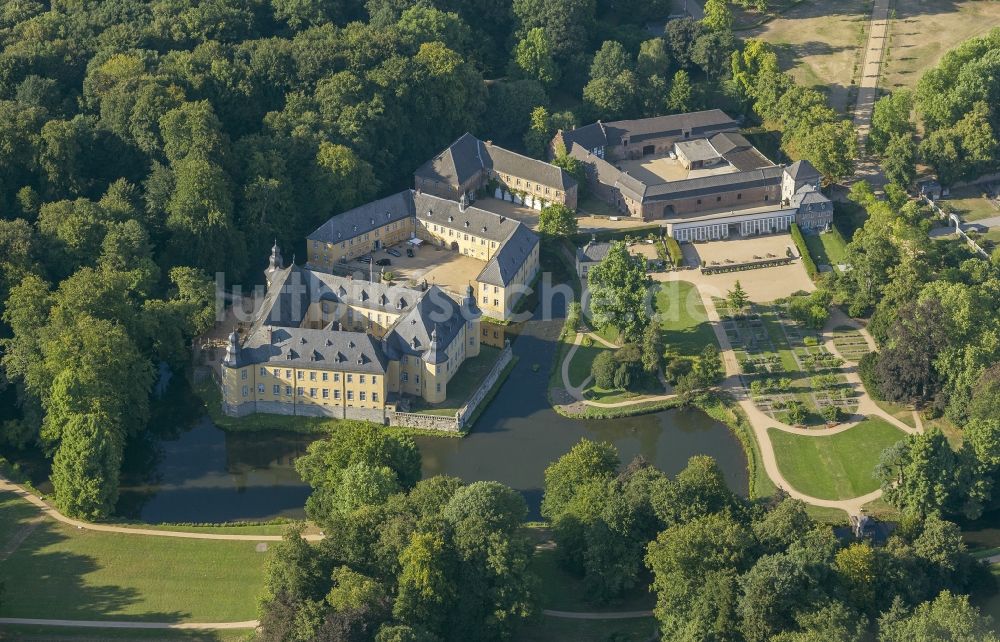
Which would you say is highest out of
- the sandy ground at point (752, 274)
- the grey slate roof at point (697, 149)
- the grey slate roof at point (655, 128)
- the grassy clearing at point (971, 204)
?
the grey slate roof at point (655, 128)

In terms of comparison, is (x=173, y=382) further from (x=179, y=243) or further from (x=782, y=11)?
(x=782, y=11)

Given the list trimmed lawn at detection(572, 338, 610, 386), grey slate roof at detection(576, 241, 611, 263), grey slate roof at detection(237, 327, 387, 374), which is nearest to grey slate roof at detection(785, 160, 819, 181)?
grey slate roof at detection(576, 241, 611, 263)

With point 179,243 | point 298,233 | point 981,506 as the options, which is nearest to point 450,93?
point 298,233

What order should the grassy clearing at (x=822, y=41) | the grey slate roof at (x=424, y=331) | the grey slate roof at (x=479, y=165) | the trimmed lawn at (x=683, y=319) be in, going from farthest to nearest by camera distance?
the grassy clearing at (x=822, y=41) < the grey slate roof at (x=479, y=165) < the trimmed lawn at (x=683, y=319) < the grey slate roof at (x=424, y=331)

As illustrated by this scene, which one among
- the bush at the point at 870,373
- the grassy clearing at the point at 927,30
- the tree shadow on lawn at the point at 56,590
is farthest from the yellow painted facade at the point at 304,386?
the grassy clearing at the point at 927,30

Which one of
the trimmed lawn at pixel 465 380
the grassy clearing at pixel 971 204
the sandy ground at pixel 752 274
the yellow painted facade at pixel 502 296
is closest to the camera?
the trimmed lawn at pixel 465 380

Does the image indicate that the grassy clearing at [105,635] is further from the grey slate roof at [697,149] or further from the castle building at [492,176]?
the grey slate roof at [697,149]

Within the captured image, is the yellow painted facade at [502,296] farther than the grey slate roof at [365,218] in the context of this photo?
No
